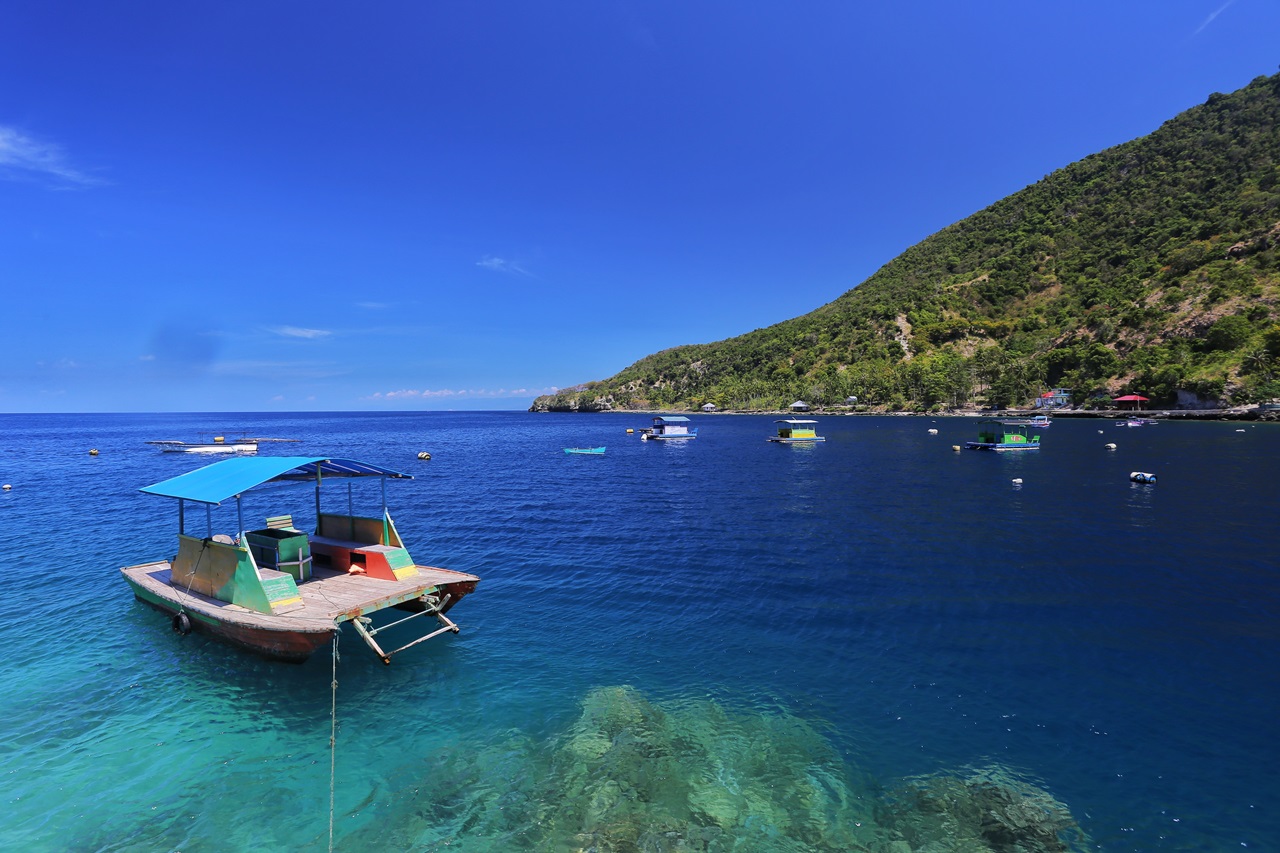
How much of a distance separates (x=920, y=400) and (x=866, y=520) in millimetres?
165926

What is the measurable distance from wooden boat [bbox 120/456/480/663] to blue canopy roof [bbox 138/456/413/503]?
45 millimetres

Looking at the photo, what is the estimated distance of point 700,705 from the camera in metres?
12.5

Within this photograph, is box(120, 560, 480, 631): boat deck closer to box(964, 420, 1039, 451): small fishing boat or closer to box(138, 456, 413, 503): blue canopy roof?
box(138, 456, 413, 503): blue canopy roof

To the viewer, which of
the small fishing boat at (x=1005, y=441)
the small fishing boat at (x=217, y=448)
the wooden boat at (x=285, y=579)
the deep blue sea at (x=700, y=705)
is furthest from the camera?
the small fishing boat at (x=217, y=448)

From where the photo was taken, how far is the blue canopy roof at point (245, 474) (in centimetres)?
1528

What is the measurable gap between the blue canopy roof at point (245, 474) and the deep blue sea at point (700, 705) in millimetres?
4248

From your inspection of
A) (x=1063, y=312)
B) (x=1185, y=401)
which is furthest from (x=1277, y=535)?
(x=1063, y=312)

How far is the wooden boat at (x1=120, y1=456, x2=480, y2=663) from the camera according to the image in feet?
44.7

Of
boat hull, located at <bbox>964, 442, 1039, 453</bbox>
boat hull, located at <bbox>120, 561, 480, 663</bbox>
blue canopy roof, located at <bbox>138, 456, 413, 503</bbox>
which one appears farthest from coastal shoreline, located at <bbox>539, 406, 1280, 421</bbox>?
blue canopy roof, located at <bbox>138, 456, 413, 503</bbox>

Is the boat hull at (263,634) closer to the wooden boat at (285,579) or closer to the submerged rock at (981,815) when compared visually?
the wooden boat at (285,579)

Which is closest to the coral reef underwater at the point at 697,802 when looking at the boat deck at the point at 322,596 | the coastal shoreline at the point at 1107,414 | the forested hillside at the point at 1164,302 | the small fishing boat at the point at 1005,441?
the boat deck at the point at 322,596

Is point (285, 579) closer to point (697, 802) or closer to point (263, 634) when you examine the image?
point (263, 634)

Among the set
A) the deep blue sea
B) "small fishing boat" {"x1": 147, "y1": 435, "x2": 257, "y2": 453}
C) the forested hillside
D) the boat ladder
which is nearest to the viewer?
the deep blue sea

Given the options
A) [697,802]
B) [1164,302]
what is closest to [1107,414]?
[1164,302]
